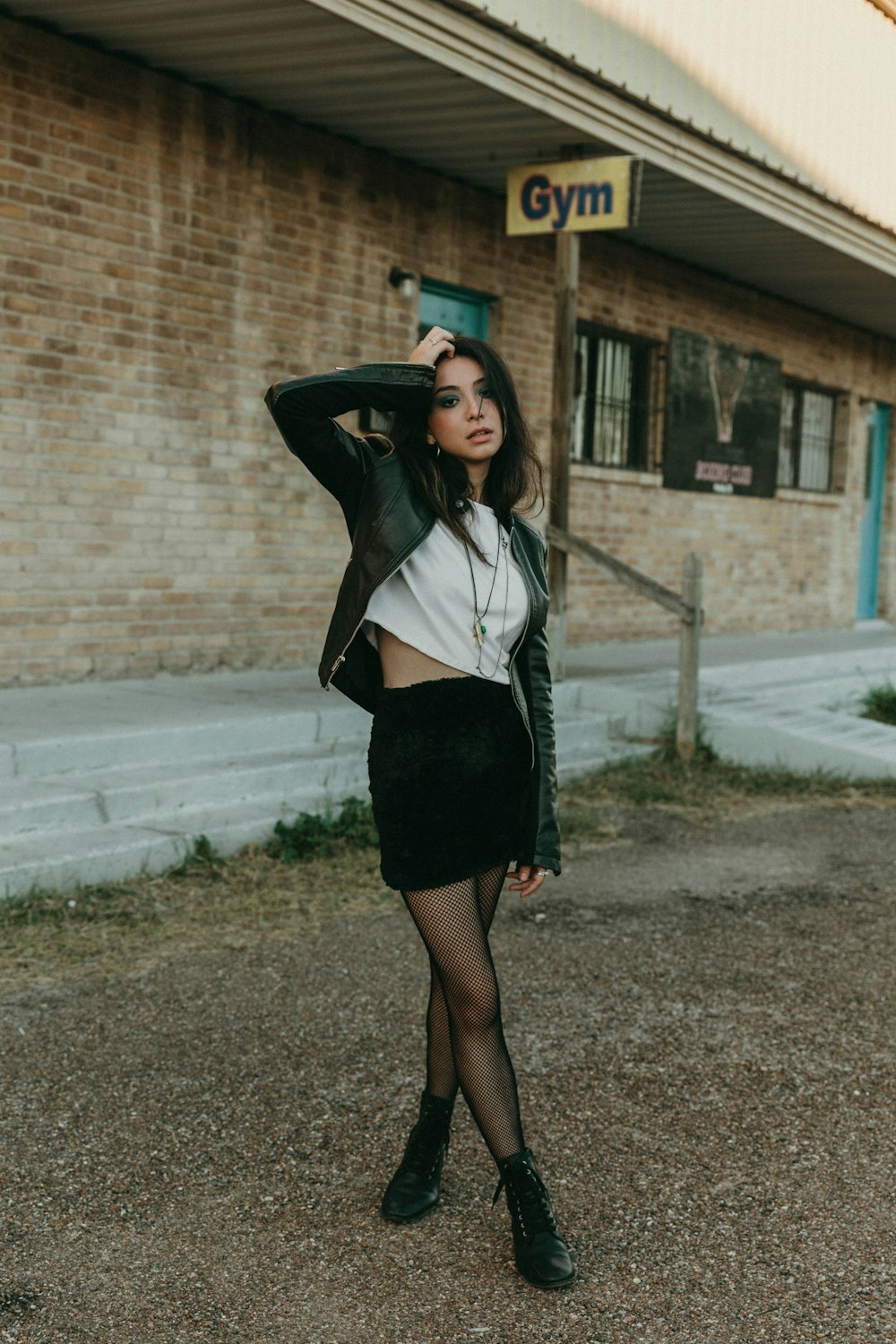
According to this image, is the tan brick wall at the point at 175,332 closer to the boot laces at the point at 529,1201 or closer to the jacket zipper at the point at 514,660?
the jacket zipper at the point at 514,660

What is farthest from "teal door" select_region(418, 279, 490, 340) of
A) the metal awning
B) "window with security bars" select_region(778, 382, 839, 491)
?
"window with security bars" select_region(778, 382, 839, 491)

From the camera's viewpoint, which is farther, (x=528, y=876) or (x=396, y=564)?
(x=528, y=876)

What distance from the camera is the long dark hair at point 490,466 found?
289cm

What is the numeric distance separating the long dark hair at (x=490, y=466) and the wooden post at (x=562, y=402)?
18.6 feet

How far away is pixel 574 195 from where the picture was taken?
335 inches

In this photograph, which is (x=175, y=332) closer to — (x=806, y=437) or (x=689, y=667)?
(x=689, y=667)

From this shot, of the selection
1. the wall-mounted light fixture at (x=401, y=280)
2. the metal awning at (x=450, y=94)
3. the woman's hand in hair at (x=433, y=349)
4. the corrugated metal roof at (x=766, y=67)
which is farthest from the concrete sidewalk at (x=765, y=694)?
the woman's hand in hair at (x=433, y=349)

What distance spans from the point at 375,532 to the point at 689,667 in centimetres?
586

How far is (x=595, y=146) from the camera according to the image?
877cm

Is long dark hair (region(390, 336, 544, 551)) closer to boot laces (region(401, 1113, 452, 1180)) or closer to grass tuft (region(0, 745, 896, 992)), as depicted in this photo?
boot laces (region(401, 1113, 452, 1180))

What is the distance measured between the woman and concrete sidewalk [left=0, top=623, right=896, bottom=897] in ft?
9.00

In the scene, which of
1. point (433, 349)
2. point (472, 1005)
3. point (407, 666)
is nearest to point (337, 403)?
point (433, 349)

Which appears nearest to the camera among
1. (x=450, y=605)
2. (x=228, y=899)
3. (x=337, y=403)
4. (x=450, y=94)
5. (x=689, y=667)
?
(x=337, y=403)

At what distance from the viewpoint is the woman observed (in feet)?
9.26
